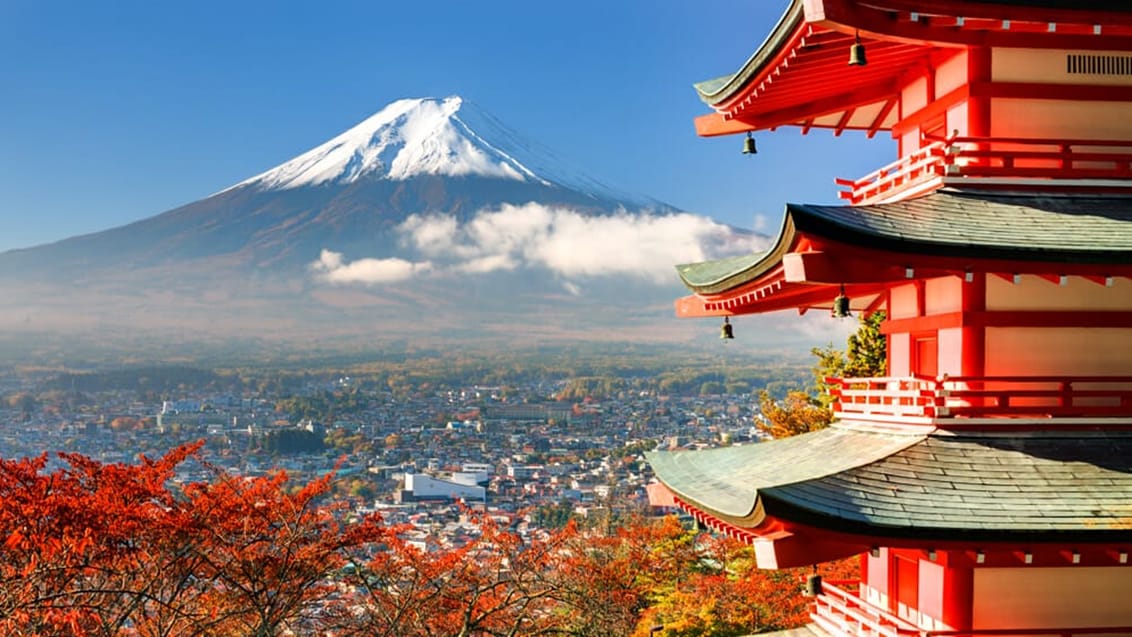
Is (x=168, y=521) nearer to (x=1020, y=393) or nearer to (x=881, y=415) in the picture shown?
(x=881, y=415)

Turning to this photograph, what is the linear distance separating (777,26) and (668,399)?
12063cm

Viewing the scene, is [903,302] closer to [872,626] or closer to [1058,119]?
[1058,119]

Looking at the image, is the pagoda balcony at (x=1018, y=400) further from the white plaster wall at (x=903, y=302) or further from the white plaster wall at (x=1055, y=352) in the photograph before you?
the white plaster wall at (x=903, y=302)

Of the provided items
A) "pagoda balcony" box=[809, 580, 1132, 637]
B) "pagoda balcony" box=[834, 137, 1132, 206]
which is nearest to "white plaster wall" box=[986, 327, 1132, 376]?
"pagoda balcony" box=[834, 137, 1132, 206]

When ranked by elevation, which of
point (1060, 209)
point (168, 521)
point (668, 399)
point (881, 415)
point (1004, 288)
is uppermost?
point (1060, 209)

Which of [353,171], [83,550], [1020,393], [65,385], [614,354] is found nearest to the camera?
[1020,393]

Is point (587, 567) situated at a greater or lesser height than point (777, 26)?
lesser

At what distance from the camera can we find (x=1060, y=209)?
27.4 feet

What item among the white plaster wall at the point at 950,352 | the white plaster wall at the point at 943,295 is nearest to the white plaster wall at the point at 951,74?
the white plaster wall at the point at 943,295

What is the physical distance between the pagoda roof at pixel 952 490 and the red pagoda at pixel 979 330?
2 centimetres

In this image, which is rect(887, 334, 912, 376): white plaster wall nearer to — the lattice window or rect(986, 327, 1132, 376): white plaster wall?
rect(986, 327, 1132, 376): white plaster wall

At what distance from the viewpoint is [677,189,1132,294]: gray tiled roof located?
24.5 ft

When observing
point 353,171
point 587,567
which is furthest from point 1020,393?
point 353,171

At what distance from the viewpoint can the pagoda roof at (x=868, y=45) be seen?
7949 millimetres
